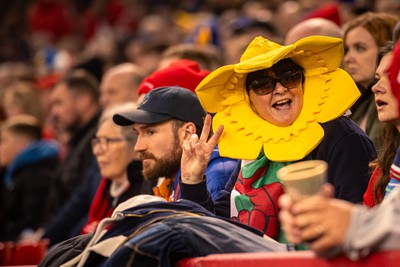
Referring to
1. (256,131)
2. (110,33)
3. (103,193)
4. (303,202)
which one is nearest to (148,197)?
(256,131)

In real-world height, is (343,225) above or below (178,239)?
above

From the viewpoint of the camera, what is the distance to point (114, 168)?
19.1 feet

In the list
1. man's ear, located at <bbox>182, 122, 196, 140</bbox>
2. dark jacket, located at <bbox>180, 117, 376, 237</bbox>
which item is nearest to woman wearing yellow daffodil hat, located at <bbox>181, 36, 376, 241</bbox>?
dark jacket, located at <bbox>180, 117, 376, 237</bbox>

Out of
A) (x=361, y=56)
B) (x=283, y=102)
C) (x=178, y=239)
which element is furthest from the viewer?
(x=361, y=56)

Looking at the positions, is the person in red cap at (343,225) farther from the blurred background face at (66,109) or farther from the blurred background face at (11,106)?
the blurred background face at (11,106)

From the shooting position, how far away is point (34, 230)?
7516 mm

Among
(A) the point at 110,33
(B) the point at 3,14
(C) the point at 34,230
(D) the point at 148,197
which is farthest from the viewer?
(B) the point at 3,14

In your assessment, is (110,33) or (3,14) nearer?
(110,33)

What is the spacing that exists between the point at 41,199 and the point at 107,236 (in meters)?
4.08

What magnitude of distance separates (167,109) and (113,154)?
1136mm

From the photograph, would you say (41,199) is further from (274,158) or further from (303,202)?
(303,202)

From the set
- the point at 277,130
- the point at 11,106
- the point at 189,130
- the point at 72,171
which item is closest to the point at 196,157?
the point at 277,130

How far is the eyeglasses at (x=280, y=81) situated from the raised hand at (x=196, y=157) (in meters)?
0.27

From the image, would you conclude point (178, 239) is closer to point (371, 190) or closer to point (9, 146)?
point (371, 190)
